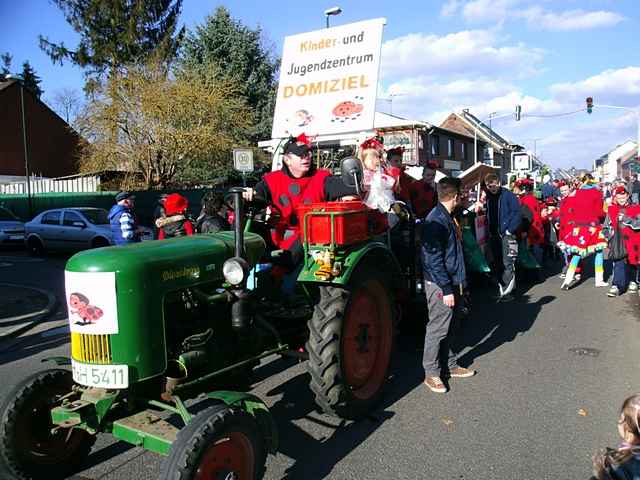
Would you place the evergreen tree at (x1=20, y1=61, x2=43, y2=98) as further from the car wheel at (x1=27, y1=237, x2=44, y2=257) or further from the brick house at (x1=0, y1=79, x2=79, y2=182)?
the car wheel at (x1=27, y1=237, x2=44, y2=257)

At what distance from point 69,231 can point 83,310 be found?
13240mm

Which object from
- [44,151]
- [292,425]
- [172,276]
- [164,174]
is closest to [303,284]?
[292,425]

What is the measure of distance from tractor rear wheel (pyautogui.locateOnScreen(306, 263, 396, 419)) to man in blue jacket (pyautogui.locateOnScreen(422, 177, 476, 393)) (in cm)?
39

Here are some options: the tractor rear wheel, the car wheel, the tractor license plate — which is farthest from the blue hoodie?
the car wheel

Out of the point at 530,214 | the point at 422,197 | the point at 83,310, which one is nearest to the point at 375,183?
the point at 422,197

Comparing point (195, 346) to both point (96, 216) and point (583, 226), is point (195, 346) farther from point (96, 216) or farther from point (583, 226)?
point (96, 216)

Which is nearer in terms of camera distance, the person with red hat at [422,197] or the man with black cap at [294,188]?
the man with black cap at [294,188]

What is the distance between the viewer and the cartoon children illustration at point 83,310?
2.77 m

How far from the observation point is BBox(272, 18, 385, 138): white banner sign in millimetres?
8219

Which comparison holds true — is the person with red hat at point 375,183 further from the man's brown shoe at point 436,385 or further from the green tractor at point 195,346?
the man's brown shoe at point 436,385

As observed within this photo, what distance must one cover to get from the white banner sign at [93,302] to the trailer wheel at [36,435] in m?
0.61

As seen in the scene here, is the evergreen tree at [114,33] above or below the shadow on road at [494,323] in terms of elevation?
above

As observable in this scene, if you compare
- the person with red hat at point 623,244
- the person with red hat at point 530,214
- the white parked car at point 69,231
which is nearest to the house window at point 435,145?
the white parked car at point 69,231

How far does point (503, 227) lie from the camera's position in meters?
7.96
